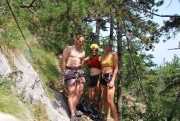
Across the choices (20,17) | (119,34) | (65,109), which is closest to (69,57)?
(65,109)

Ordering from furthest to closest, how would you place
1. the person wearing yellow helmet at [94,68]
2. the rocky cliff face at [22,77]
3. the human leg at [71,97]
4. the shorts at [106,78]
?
1. the person wearing yellow helmet at [94,68]
2. the shorts at [106,78]
3. the human leg at [71,97]
4. the rocky cliff face at [22,77]

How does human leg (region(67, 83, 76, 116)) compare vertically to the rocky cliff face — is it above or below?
below

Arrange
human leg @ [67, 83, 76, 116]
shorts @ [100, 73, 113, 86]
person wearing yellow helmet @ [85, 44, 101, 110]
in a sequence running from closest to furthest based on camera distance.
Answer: human leg @ [67, 83, 76, 116], shorts @ [100, 73, 113, 86], person wearing yellow helmet @ [85, 44, 101, 110]

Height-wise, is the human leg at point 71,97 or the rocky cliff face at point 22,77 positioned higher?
the rocky cliff face at point 22,77

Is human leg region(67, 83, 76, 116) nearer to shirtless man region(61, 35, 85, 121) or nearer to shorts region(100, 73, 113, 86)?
shirtless man region(61, 35, 85, 121)

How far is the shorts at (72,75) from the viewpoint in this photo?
5768mm

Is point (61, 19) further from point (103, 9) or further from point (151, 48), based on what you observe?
point (151, 48)

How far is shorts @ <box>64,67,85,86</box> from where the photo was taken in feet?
18.9

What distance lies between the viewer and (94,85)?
6574 millimetres

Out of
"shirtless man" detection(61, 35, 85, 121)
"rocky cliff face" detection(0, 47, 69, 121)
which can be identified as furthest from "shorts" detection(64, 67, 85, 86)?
"rocky cliff face" detection(0, 47, 69, 121)

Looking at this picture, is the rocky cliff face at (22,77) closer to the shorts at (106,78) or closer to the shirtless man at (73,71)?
the shirtless man at (73,71)

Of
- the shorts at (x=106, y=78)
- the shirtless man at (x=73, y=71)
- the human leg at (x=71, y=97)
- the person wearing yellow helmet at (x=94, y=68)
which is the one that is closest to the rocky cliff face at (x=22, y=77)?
the human leg at (x=71, y=97)

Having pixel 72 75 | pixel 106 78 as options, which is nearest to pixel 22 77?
pixel 72 75

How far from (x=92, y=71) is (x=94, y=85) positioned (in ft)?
1.10
